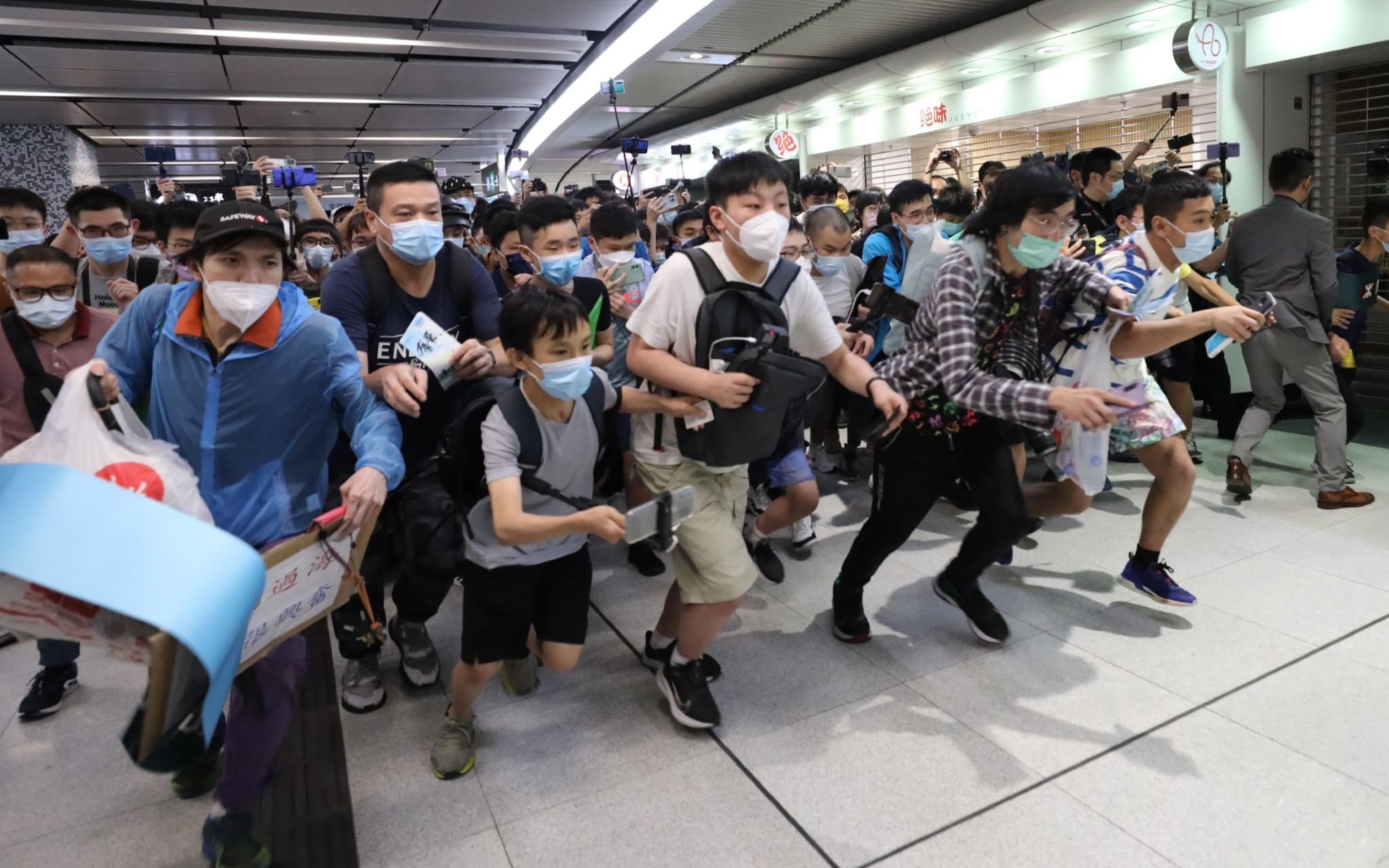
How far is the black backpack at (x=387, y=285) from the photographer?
94.2 inches

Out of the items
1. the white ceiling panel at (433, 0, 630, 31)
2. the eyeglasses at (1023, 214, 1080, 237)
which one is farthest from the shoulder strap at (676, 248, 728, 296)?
the white ceiling panel at (433, 0, 630, 31)

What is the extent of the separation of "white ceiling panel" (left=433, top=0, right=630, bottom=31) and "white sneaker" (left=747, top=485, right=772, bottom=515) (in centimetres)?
506

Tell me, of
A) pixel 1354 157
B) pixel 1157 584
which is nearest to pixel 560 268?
pixel 1157 584

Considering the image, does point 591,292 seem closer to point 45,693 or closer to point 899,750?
point 899,750

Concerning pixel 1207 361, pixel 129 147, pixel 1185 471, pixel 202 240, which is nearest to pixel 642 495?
pixel 202 240

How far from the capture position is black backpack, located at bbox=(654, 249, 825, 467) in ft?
6.68

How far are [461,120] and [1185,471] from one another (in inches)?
460

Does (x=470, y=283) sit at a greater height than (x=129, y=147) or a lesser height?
lesser

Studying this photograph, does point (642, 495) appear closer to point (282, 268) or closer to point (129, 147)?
point (282, 268)

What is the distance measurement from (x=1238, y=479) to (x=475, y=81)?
8837mm

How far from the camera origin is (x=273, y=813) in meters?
2.05

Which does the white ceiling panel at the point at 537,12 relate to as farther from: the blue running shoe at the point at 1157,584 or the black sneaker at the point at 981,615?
the blue running shoe at the point at 1157,584

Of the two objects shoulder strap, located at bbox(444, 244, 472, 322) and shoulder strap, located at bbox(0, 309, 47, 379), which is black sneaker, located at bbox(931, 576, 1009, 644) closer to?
shoulder strap, located at bbox(444, 244, 472, 322)

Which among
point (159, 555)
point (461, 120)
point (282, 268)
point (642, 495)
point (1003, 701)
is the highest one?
point (461, 120)
